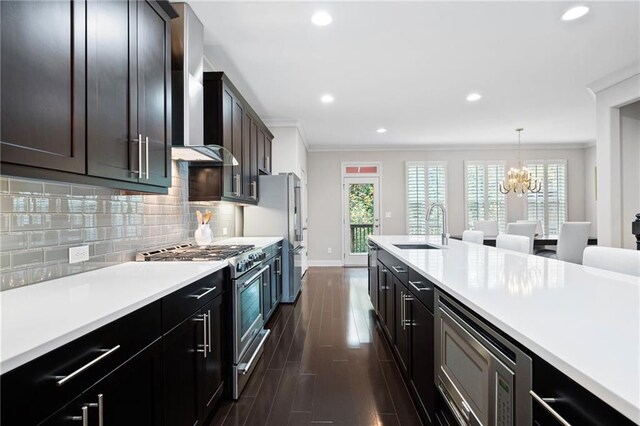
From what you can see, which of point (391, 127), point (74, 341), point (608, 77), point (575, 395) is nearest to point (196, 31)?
point (74, 341)

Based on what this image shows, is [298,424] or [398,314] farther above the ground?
[398,314]

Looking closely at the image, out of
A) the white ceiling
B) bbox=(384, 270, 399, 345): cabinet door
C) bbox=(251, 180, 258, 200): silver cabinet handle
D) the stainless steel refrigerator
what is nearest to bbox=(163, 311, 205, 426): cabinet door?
bbox=(384, 270, 399, 345): cabinet door

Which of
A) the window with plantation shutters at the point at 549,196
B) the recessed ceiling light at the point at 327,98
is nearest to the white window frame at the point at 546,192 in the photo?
the window with plantation shutters at the point at 549,196

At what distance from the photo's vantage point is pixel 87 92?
129 centimetres

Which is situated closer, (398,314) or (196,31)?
(398,314)

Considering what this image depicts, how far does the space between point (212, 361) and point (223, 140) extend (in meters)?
1.91

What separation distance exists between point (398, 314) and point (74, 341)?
1.95 meters

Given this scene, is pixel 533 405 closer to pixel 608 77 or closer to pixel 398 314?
pixel 398 314

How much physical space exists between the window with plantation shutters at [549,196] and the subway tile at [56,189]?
28.0ft

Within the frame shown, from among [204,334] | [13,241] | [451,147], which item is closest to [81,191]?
[13,241]

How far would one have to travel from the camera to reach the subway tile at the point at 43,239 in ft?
4.63

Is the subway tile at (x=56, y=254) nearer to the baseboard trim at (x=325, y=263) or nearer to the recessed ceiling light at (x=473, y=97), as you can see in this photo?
the recessed ceiling light at (x=473, y=97)

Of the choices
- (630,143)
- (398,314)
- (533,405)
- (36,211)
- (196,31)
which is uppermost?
(196,31)

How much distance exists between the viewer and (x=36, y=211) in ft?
4.72
